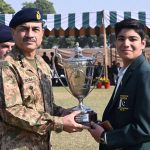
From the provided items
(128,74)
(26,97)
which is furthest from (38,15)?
(128,74)

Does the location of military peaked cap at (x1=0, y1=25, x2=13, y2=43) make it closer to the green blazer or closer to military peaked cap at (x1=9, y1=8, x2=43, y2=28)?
military peaked cap at (x1=9, y1=8, x2=43, y2=28)

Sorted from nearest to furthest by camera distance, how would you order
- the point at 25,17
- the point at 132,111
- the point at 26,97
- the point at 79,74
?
the point at 132,111, the point at 26,97, the point at 25,17, the point at 79,74

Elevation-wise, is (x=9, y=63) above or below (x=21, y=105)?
above

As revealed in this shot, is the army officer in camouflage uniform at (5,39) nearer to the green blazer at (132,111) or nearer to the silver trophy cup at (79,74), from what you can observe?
the silver trophy cup at (79,74)

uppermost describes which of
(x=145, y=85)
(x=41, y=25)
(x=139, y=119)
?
(x=41, y=25)

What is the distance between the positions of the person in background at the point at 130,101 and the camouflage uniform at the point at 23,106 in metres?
0.37

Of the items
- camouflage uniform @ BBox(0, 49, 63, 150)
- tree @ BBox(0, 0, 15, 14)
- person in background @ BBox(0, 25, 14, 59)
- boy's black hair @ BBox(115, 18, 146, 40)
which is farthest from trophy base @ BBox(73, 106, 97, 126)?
tree @ BBox(0, 0, 15, 14)

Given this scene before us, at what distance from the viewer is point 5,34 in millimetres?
4281

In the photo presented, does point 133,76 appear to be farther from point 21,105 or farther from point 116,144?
point 21,105

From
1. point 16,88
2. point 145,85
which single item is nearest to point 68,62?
point 16,88

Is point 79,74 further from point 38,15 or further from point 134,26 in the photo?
point 134,26

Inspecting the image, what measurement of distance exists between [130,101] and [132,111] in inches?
2.5

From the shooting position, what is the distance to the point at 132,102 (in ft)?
9.75

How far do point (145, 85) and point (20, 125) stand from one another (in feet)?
2.87
